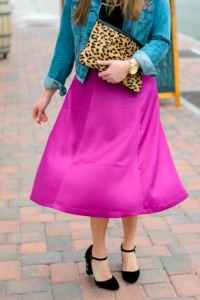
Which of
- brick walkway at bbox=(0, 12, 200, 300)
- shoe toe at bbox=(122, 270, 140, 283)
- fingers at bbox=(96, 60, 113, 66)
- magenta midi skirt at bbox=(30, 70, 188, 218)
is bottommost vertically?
brick walkway at bbox=(0, 12, 200, 300)

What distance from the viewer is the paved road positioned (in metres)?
14.3

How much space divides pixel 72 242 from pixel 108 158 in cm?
102

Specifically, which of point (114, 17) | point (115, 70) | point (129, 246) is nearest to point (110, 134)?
point (115, 70)

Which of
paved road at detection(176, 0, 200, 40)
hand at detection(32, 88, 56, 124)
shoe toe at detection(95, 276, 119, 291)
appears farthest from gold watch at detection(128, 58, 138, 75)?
paved road at detection(176, 0, 200, 40)

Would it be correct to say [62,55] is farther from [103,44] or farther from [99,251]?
[99,251]

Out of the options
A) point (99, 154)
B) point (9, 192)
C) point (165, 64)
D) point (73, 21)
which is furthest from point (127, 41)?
point (165, 64)

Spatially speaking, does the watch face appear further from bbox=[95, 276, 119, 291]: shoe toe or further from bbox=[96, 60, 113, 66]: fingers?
bbox=[95, 276, 119, 291]: shoe toe

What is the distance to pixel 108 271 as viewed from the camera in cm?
313

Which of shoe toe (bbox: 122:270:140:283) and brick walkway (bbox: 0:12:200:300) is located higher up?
shoe toe (bbox: 122:270:140:283)

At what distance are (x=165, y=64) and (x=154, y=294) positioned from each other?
14.4 feet

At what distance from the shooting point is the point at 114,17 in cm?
279

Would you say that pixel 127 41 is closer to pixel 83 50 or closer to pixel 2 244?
pixel 83 50

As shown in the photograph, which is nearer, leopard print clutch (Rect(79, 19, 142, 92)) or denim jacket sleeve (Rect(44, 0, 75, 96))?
leopard print clutch (Rect(79, 19, 142, 92))

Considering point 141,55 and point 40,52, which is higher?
point 141,55
